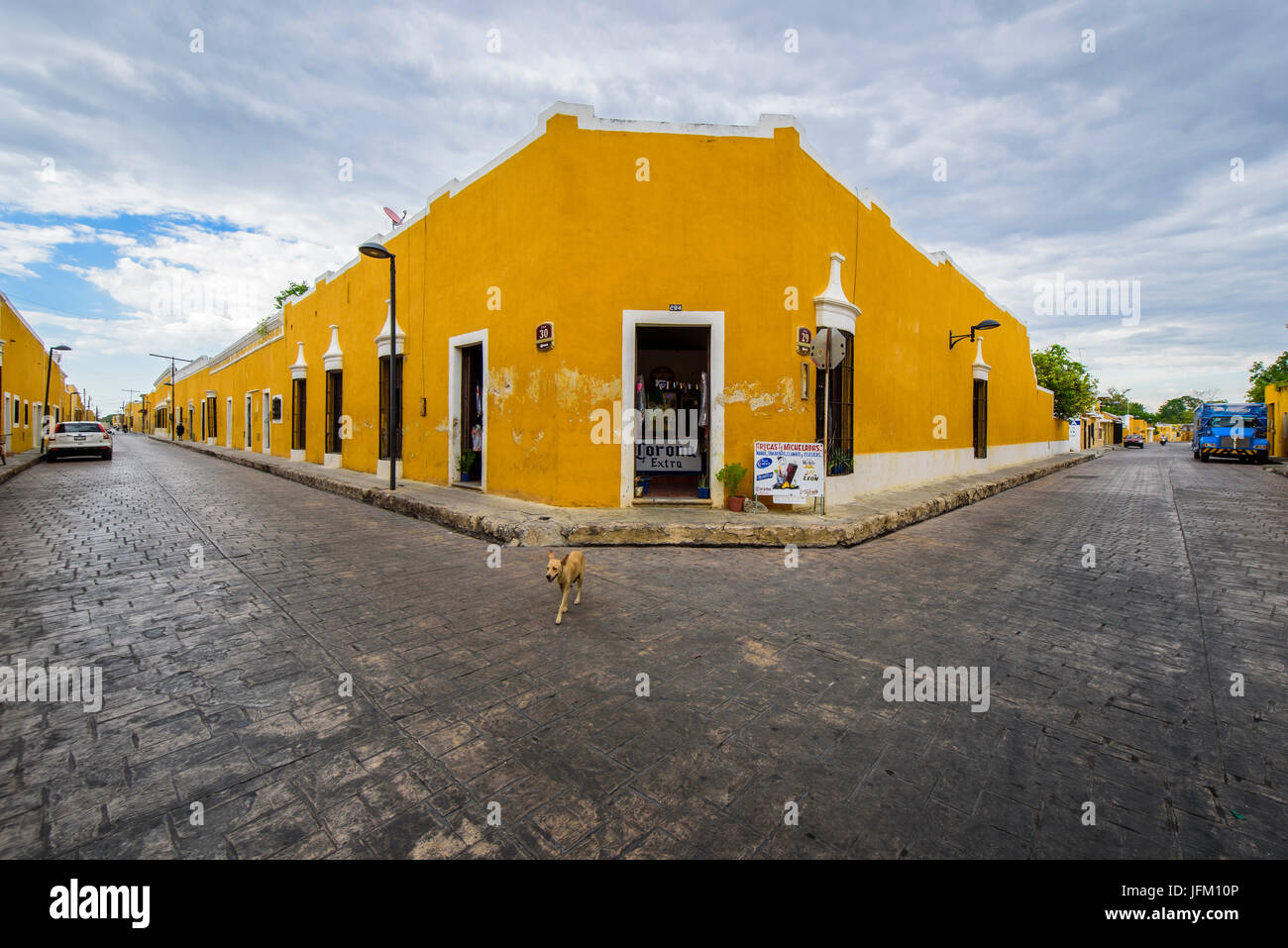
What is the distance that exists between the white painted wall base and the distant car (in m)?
26.9

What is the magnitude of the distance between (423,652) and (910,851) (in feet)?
9.11

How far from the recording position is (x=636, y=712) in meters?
2.73

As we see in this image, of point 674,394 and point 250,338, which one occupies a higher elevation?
point 250,338

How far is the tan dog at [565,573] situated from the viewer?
13.3 feet


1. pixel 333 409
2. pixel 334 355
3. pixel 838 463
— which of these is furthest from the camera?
pixel 333 409

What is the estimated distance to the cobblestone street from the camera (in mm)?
1921

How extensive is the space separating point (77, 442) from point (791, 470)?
26.6 metres

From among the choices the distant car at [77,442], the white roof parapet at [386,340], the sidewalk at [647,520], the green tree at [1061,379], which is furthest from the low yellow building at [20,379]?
the green tree at [1061,379]

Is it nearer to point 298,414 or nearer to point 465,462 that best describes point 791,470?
point 465,462

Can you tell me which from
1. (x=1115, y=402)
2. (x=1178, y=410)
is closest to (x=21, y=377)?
(x=1115, y=402)

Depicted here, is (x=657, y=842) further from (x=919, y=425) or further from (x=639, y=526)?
(x=919, y=425)
